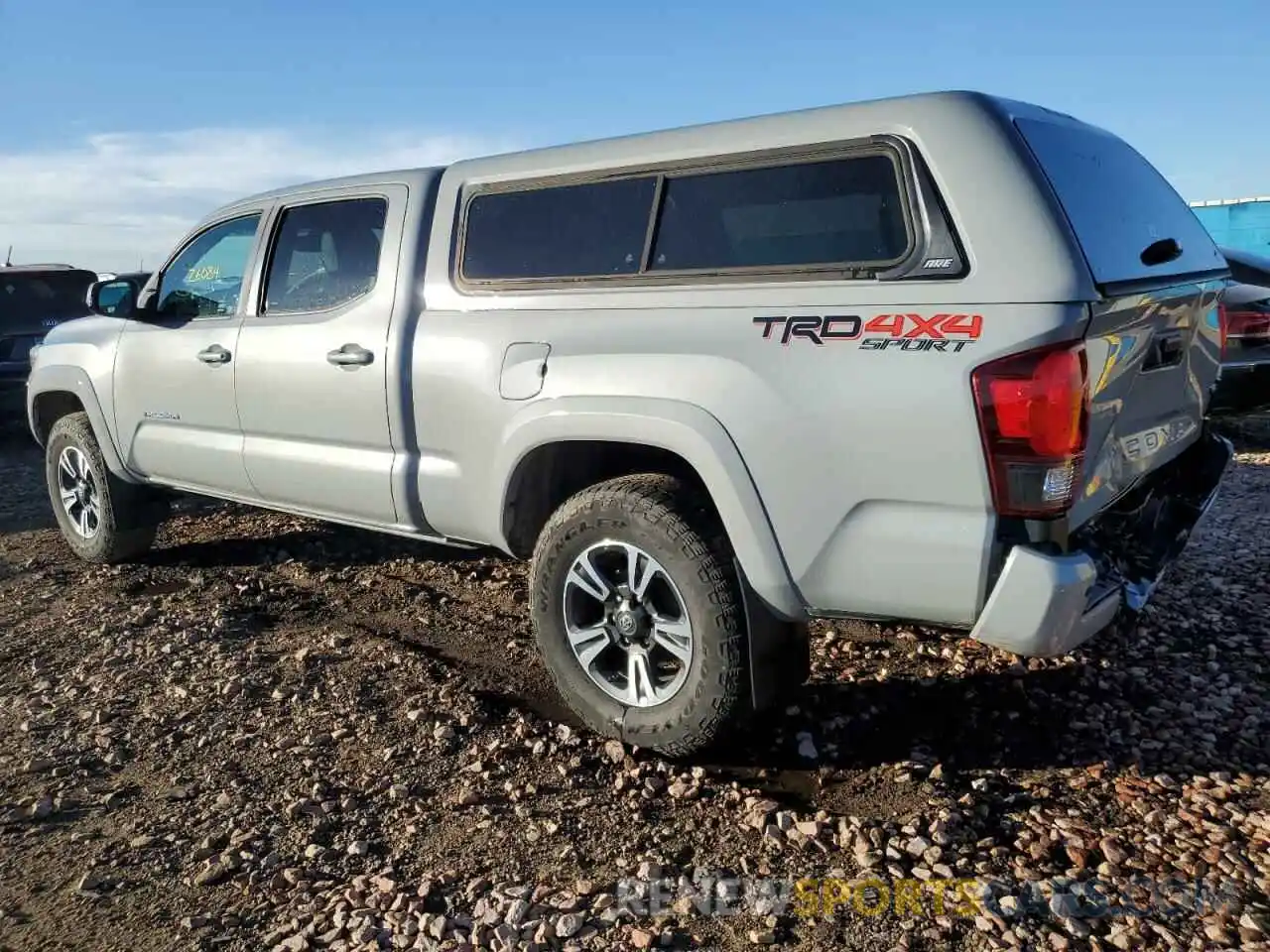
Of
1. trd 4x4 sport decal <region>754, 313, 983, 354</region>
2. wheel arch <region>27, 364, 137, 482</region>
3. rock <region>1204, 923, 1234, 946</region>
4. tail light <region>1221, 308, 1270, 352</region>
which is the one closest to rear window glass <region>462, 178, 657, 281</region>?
trd 4x4 sport decal <region>754, 313, 983, 354</region>

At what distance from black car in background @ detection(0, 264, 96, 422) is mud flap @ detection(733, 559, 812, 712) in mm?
9232

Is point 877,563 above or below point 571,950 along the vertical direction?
above

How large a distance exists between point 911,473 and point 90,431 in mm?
4937

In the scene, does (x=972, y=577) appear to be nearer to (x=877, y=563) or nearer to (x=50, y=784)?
(x=877, y=563)

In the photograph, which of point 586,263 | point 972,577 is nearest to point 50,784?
point 586,263

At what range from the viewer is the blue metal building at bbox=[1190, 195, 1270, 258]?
716 inches

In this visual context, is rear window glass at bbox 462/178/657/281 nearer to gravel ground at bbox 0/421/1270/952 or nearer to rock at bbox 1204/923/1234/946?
gravel ground at bbox 0/421/1270/952

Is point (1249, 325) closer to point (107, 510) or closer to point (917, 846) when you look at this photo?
point (917, 846)

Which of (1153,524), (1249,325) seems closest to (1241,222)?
(1249,325)

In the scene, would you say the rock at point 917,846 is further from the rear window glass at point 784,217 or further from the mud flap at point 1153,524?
the rear window glass at point 784,217

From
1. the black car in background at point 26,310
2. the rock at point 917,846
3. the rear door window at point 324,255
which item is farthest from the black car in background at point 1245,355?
the black car in background at point 26,310

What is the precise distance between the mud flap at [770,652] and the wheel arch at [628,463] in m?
0.05

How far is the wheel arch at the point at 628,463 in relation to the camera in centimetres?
290

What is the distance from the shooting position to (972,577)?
8.47ft
